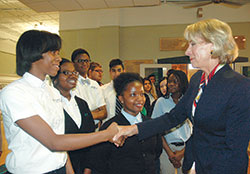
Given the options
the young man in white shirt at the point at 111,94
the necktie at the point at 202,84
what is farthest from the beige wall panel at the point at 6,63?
the necktie at the point at 202,84

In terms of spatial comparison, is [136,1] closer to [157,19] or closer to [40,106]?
[157,19]

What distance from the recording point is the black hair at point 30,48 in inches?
49.1

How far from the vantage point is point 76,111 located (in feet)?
7.00

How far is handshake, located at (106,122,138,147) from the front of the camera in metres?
1.59

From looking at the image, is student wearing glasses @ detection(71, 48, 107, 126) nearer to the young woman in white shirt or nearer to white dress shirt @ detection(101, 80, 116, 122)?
white dress shirt @ detection(101, 80, 116, 122)

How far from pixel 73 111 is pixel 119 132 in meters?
0.63

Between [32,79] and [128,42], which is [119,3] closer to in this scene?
[128,42]

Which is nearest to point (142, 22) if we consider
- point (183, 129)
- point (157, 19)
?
point (157, 19)

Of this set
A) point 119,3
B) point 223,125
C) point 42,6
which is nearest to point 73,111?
point 223,125

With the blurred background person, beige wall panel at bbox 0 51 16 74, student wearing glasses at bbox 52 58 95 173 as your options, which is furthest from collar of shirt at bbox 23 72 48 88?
beige wall panel at bbox 0 51 16 74

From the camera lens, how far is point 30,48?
4.09 ft

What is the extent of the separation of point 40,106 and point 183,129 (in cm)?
175

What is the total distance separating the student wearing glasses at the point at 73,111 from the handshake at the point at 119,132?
0.44 meters

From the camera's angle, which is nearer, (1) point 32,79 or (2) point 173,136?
(1) point 32,79
